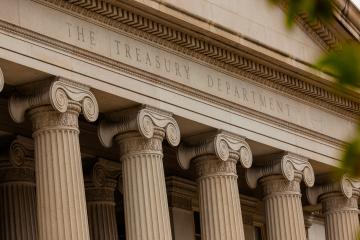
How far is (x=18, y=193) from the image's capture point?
119 ft

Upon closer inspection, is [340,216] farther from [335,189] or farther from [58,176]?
[58,176]

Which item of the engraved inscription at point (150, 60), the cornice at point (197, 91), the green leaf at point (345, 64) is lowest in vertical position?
the green leaf at point (345, 64)

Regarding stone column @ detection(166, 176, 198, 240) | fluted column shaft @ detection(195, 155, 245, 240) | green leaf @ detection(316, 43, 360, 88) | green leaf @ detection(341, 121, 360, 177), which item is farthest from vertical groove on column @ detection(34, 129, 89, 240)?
green leaf @ detection(316, 43, 360, 88)

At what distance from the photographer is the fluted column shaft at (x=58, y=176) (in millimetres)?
30125

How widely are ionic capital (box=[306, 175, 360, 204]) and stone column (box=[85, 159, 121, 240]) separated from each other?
9801 mm

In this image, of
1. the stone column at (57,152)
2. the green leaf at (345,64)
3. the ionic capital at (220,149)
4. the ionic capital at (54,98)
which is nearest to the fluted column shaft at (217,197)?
the ionic capital at (220,149)

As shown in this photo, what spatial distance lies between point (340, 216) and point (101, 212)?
1080cm

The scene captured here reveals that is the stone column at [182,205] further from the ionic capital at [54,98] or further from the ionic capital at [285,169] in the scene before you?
the ionic capital at [54,98]

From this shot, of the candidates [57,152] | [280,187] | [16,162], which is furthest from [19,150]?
[280,187]

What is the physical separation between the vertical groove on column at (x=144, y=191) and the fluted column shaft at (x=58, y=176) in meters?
3.16

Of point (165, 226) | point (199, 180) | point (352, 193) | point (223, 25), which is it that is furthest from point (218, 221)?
point (352, 193)

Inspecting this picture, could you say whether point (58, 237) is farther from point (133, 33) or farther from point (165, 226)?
point (133, 33)

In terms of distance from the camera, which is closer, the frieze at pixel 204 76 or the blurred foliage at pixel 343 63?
the blurred foliage at pixel 343 63

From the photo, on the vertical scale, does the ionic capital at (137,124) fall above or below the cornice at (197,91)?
below
